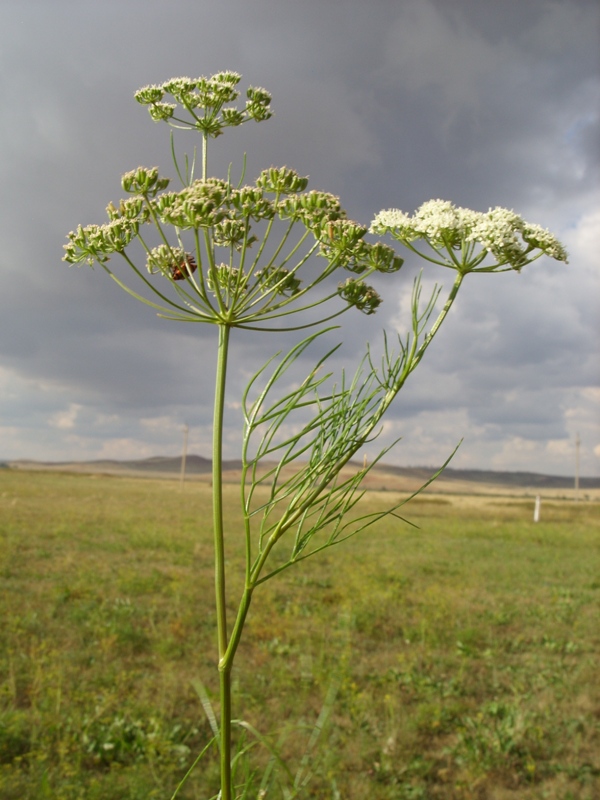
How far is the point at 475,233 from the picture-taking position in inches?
74.1

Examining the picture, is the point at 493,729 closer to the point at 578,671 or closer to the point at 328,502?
the point at 578,671

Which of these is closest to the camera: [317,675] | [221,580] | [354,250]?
[221,580]

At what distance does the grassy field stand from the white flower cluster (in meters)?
1.43

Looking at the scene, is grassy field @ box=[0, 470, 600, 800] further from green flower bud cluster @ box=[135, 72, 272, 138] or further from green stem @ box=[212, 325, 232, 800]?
green flower bud cluster @ box=[135, 72, 272, 138]

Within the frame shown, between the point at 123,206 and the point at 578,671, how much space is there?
12029 millimetres

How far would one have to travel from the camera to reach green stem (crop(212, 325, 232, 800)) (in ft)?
4.74

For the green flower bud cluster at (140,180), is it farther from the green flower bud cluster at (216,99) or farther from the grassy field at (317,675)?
the grassy field at (317,675)

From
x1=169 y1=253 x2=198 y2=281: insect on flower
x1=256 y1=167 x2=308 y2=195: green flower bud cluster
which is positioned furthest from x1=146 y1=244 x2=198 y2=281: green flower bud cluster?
x1=256 y1=167 x2=308 y2=195: green flower bud cluster

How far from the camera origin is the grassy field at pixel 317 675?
295 inches

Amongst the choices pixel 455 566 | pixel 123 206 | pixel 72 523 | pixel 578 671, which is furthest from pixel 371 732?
pixel 72 523

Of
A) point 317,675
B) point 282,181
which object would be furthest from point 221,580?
point 317,675

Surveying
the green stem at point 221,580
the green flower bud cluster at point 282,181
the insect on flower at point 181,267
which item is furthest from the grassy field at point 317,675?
the green flower bud cluster at point 282,181

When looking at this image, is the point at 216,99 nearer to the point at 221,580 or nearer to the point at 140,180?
the point at 140,180

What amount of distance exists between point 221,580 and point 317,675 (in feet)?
31.8
